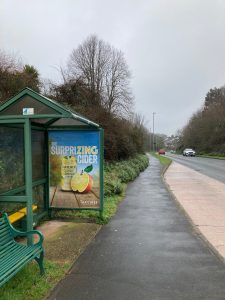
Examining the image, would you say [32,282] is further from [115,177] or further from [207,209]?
[115,177]

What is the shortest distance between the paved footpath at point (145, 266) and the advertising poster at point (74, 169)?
0.93 meters

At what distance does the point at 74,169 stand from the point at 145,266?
12.2 ft

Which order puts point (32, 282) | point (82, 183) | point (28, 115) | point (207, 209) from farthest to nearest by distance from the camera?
point (207, 209), point (82, 183), point (28, 115), point (32, 282)

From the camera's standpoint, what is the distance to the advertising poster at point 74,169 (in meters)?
8.28

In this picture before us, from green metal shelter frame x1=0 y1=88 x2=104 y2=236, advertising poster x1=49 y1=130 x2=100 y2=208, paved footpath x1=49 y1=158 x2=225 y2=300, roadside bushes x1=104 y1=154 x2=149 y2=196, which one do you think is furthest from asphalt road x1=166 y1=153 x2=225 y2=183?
green metal shelter frame x1=0 y1=88 x2=104 y2=236

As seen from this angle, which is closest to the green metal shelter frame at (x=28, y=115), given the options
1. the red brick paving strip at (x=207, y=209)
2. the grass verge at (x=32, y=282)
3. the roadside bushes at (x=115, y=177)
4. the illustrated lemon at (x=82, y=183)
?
the grass verge at (x=32, y=282)

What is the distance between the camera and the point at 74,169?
841 centimetres

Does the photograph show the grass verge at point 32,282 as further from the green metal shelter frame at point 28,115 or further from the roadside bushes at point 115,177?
the roadside bushes at point 115,177

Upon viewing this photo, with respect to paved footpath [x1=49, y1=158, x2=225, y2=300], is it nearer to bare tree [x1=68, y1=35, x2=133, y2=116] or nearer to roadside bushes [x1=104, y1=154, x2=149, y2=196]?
roadside bushes [x1=104, y1=154, x2=149, y2=196]

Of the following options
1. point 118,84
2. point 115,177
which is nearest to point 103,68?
point 118,84

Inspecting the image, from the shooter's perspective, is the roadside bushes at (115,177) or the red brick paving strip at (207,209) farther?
the roadside bushes at (115,177)

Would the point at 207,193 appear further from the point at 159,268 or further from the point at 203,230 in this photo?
the point at 159,268

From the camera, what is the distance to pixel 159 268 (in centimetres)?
507

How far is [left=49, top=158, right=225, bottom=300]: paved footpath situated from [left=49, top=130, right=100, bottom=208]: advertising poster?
927 mm
